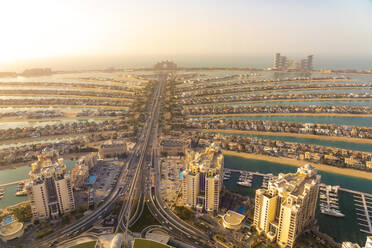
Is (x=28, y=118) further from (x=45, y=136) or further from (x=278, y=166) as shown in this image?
(x=278, y=166)

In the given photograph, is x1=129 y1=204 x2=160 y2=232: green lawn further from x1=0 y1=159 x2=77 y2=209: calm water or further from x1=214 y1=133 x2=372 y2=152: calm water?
x1=214 y1=133 x2=372 y2=152: calm water

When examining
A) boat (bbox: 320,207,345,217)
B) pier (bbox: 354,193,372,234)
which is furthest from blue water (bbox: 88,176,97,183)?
pier (bbox: 354,193,372,234)

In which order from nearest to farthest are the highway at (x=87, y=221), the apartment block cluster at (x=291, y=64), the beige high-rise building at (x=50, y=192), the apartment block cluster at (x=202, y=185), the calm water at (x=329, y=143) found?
the highway at (x=87, y=221) < the beige high-rise building at (x=50, y=192) < the apartment block cluster at (x=202, y=185) < the calm water at (x=329, y=143) < the apartment block cluster at (x=291, y=64)

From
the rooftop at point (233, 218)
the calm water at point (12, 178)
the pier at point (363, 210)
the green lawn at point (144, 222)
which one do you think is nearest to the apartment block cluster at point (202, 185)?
the rooftop at point (233, 218)

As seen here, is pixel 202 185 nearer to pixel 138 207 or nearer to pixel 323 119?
pixel 138 207

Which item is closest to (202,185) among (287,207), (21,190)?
(287,207)

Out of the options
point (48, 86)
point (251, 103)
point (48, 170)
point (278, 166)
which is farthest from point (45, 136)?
point (48, 86)

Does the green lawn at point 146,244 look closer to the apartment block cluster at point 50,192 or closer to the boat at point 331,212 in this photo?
the apartment block cluster at point 50,192
